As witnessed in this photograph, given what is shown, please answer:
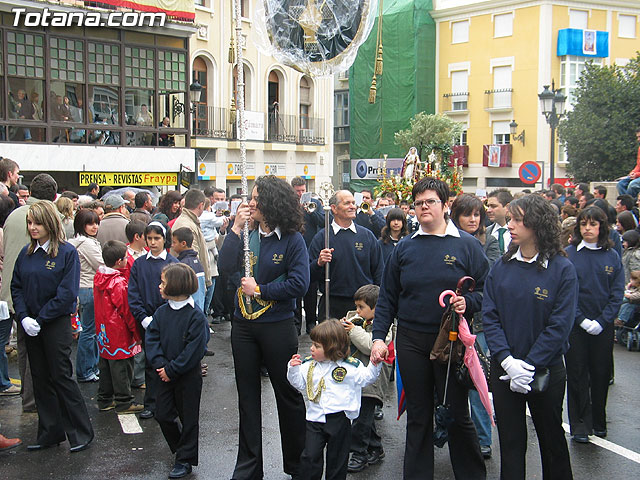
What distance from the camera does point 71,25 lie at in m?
20.2

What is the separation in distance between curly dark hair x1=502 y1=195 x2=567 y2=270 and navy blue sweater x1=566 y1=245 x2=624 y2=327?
180 centimetres

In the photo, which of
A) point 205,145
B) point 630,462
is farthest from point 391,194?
point 205,145

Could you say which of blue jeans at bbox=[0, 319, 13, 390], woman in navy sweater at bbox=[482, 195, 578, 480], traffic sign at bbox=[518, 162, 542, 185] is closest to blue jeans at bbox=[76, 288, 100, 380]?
blue jeans at bbox=[0, 319, 13, 390]

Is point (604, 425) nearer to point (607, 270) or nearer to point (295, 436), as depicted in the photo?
point (607, 270)

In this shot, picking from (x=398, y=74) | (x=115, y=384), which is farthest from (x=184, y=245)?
(x=398, y=74)

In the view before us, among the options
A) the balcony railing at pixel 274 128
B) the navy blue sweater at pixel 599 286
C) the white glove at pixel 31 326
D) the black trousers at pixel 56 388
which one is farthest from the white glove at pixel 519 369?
the balcony railing at pixel 274 128

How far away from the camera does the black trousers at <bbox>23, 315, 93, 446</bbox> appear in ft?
18.6

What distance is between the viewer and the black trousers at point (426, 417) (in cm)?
469

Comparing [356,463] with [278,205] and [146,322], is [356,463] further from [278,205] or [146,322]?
[146,322]

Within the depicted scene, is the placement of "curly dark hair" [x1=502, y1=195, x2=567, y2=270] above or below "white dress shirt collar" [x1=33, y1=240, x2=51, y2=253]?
above

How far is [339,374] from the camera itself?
15.5 ft

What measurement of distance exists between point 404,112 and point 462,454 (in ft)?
129

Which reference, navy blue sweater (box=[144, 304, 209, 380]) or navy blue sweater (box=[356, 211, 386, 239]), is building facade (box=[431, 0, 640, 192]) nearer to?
navy blue sweater (box=[356, 211, 386, 239])

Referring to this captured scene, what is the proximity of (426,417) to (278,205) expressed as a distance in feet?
5.83
